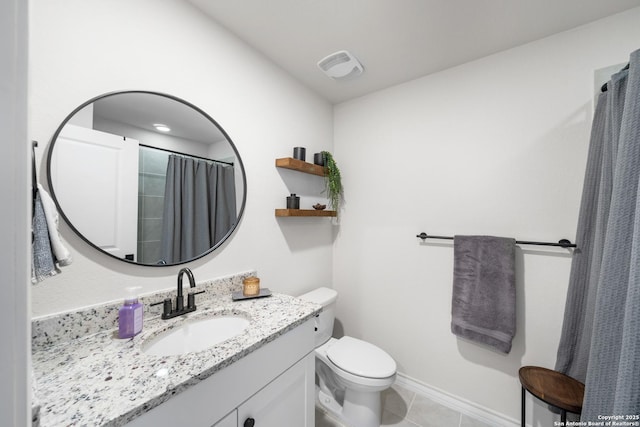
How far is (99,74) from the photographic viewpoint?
932mm

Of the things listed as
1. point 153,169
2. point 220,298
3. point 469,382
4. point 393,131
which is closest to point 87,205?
point 153,169

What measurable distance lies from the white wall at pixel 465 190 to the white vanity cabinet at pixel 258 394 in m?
0.99

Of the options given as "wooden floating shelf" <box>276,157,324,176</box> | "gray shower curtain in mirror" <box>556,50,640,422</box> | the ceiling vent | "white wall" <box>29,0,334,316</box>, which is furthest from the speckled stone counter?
the ceiling vent

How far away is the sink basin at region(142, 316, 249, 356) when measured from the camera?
36.9 inches

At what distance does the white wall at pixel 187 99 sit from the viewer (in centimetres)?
84

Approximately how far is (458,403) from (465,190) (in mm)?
1453

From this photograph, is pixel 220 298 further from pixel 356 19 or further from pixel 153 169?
pixel 356 19

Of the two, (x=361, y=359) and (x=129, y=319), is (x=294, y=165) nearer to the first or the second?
(x=129, y=319)

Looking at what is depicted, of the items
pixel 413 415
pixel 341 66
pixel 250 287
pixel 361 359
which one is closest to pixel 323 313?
pixel 361 359

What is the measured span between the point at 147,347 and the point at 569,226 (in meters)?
2.14

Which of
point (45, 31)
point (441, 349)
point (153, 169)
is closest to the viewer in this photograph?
point (45, 31)

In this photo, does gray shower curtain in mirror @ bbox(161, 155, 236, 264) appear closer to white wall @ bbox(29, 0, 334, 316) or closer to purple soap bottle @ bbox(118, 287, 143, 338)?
white wall @ bbox(29, 0, 334, 316)

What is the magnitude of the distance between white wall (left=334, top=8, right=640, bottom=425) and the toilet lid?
1.41ft

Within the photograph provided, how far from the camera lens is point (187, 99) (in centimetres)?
118
